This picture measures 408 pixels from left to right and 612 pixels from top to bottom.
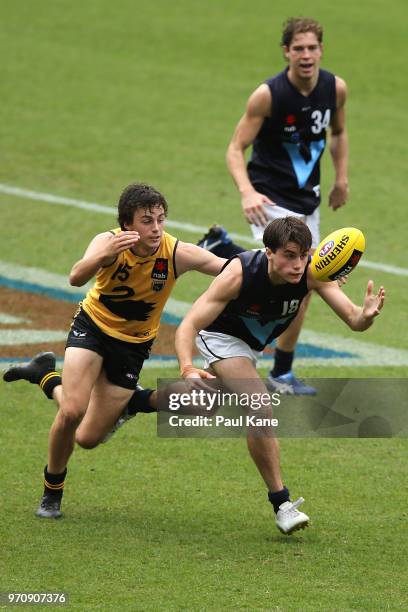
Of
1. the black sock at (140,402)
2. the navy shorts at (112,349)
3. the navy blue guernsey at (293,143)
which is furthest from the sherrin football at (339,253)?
the navy blue guernsey at (293,143)

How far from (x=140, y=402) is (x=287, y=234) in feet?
5.02

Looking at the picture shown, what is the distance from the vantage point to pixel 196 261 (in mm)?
7844

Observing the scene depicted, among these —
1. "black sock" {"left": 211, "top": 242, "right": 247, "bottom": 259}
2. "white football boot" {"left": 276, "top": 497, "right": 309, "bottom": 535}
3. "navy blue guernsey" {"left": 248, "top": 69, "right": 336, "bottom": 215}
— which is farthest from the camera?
"black sock" {"left": 211, "top": 242, "right": 247, "bottom": 259}

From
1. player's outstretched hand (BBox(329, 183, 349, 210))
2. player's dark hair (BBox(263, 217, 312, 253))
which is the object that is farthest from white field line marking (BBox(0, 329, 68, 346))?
player's dark hair (BBox(263, 217, 312, 253))

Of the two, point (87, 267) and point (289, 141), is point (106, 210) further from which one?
point (87, 267)

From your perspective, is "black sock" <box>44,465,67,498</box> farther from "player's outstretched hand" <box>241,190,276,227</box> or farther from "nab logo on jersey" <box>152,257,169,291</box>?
"player's outstretched hand" <box>241,190,276,227</box>

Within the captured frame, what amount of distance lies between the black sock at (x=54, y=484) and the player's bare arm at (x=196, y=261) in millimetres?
1331

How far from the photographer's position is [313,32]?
10078 mm

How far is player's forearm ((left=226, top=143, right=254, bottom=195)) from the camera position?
10.0 metres

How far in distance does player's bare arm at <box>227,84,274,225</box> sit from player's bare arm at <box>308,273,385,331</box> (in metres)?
2.55

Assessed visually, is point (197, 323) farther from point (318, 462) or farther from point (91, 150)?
point (91, 150)

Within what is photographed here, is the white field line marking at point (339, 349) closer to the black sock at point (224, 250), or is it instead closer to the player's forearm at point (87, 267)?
the black sock at point (224, 250)

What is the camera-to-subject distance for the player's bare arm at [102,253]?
7.35 m

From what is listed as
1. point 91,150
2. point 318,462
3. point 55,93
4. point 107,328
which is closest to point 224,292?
point 107,328
